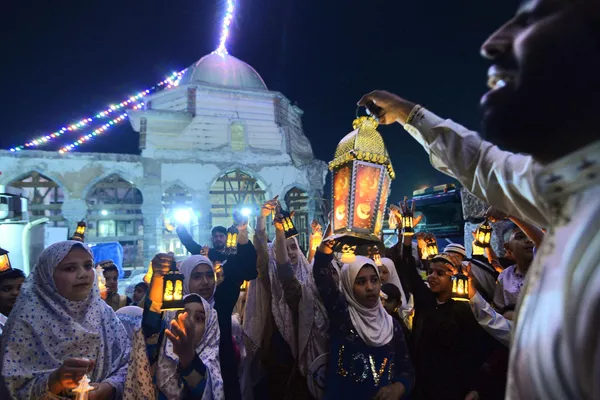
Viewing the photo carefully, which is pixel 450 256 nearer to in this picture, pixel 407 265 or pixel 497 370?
pixel 407 265

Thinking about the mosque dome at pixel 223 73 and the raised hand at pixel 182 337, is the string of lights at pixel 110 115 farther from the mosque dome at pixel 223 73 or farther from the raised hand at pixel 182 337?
the raised hand at pixel 182 337

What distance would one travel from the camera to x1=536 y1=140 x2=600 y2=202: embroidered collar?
0.64m

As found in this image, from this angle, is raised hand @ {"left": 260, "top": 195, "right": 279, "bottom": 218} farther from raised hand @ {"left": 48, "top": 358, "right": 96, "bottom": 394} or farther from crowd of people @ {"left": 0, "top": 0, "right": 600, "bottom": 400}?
raised hand @ {"left": 48, "top": 358, "right": 96, "bottom": 394}

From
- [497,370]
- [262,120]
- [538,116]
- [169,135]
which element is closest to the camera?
[538,116]

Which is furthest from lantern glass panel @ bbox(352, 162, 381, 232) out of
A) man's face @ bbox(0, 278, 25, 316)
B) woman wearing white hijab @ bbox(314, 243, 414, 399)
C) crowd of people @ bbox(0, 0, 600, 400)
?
man's face @ bbox(0, 278, 25, 316)

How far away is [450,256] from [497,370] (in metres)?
0.91

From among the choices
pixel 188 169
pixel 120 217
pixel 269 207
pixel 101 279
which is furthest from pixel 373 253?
pixel 120 217

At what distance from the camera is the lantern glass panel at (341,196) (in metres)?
2.28

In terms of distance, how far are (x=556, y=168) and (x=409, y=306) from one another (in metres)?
3.81

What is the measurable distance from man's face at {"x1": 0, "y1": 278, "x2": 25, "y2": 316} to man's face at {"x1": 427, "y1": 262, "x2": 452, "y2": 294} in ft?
12.1

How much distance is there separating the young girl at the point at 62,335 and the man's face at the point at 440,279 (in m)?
2.47

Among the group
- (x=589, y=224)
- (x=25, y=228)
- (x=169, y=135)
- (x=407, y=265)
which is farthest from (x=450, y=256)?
(x=169, y=135)

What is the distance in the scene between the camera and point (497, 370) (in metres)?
2.63

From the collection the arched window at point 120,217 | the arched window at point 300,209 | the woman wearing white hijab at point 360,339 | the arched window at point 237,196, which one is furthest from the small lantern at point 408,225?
the arched window at point 300,209
